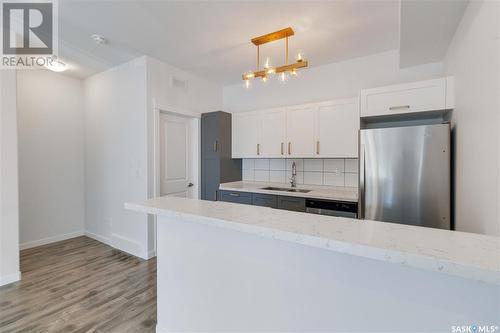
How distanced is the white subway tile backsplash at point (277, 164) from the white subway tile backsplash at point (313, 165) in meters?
0.39

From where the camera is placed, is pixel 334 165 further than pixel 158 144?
Yes

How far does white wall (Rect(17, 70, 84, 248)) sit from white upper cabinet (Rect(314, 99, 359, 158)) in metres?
4.06

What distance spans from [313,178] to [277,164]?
0.64 metres

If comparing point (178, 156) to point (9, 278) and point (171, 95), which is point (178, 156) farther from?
point (9, 278)

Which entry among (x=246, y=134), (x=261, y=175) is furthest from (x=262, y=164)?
(x=246, y=134)

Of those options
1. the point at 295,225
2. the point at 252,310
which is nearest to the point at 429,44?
the point at 295,225

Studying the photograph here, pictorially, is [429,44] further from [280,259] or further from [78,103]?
[78,103]

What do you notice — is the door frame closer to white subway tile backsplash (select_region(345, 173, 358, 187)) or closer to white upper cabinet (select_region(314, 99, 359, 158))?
white upper cabinet (select_region(314, 99, 359, 158))

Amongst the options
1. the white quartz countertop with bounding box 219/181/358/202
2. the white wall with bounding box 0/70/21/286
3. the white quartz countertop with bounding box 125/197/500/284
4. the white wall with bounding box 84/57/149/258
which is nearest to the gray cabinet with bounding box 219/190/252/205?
the white quartz countertop with bounding box 219/181/358/202

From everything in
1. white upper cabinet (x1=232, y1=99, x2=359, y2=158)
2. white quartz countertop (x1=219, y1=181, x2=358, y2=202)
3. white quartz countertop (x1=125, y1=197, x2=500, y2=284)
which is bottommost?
white quartz countertop (x1=219, y1=181, x2=358, y2=202)

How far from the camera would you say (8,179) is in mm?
2389

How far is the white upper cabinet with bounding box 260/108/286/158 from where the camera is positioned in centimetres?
339

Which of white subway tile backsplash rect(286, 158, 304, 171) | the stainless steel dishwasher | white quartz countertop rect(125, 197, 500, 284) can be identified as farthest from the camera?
white subway tile backsplash rect(286, 158, 304, 171)

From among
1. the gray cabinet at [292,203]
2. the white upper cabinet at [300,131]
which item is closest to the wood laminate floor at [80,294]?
the gray cabinet at [292,203]
